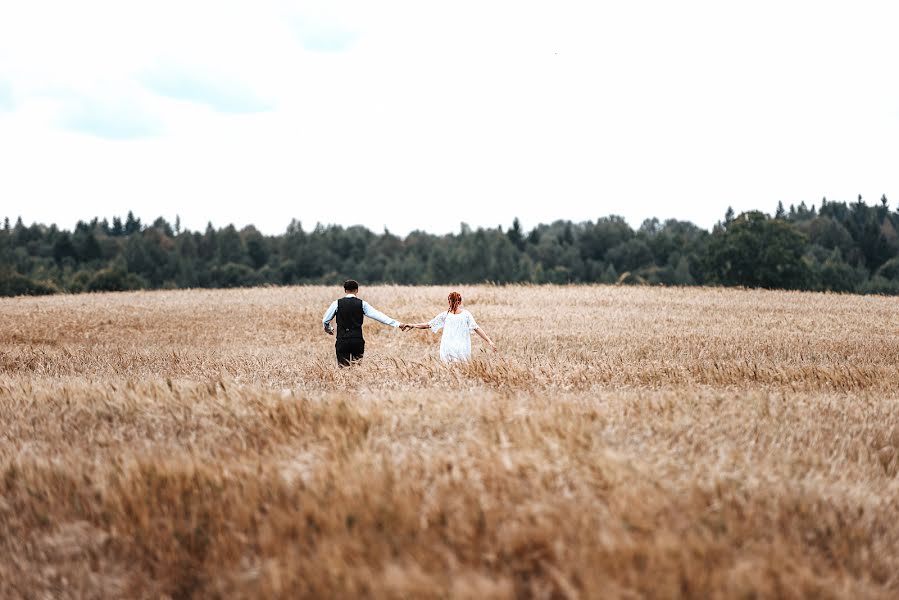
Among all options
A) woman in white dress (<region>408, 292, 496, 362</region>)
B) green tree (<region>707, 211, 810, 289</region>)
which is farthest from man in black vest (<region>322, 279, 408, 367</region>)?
green tree (<region>707, 211, 810, 289</region>)

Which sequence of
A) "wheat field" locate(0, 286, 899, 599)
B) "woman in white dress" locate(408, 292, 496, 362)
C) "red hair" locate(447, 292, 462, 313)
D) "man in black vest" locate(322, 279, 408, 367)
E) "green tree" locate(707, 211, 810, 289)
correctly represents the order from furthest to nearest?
"green tree" locate(707, 211, 810, 289), "man in black vest" locate(322, 279, 408, 367), "woman in white dress" locate(408, 292, 496, 362), "red hair" locate(447, 292, 462, 313), "wheat field" locate(0, 286, 899, 599)

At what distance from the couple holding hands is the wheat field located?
2909 millimetres

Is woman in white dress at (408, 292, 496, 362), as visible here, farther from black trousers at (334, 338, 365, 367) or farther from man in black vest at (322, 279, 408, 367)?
black trousers at (334, 338, 365, 367)

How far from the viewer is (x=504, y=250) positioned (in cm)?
11456

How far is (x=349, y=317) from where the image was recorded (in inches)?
449

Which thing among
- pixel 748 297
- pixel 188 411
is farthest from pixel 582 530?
pixel 748 297

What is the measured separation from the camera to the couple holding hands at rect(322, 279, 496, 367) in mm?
10914

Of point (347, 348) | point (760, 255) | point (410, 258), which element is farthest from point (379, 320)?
point (410, 258)

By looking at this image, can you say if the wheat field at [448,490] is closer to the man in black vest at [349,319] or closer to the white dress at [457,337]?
the white dress at [457,337]

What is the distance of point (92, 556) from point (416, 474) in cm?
195

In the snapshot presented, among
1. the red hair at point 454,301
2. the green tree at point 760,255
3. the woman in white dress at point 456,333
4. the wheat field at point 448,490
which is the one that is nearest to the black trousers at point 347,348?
the woman in white dress at point 456,333

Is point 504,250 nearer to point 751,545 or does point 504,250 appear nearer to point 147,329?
point 147,329

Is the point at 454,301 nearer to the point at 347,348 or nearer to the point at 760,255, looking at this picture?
the point at 347,348

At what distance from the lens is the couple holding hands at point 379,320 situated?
10914mm
